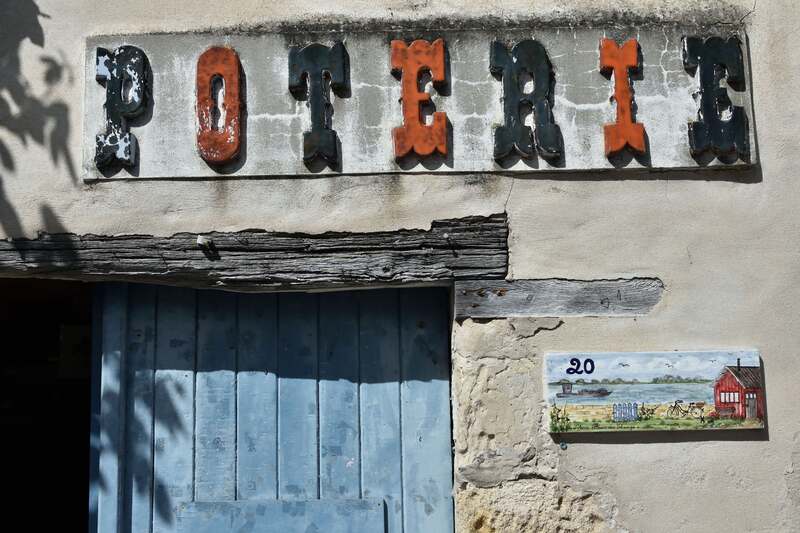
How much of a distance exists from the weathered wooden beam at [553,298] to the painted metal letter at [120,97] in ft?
4.40

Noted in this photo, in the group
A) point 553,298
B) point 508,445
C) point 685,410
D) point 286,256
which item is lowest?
point 508,445

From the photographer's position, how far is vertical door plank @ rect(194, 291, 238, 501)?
11.1ft

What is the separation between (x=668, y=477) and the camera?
317cm

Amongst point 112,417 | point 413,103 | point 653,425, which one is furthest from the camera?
point 112,417

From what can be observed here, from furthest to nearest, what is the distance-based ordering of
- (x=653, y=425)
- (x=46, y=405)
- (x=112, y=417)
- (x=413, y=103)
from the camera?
(x=46, y=405)
(x=112, y=417)
(x=413, y=103)
(x=653, y=425)

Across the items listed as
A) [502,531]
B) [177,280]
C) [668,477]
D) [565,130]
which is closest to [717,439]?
[668,477]

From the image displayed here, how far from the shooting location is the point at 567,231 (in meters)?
3.28

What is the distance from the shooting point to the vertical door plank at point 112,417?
3.37 m

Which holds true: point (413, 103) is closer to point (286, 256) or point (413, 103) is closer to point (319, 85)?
point (319, 85)

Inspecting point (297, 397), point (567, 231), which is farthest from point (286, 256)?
point (567, 231)

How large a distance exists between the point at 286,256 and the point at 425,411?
0.82m

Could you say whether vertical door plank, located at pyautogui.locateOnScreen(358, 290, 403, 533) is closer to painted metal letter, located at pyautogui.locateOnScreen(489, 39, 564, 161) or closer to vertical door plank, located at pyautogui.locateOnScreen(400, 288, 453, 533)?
vertical door plank, located at pyautogui.locateOnScreen(400, 288, 453, 533)

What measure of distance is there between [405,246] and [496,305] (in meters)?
0.40

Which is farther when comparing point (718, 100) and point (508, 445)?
point (718, 100)
